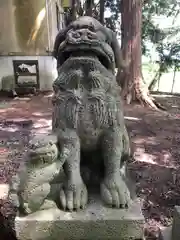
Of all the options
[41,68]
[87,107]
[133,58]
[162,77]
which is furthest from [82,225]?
[162,77]

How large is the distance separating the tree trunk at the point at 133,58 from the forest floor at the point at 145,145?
1.15ft

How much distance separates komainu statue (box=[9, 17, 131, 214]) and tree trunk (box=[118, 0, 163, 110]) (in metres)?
5.19

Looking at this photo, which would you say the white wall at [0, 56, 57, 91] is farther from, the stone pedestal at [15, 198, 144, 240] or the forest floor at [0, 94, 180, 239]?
the stone pedestal at [15, 198, 144, 240]

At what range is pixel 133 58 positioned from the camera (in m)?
6.84

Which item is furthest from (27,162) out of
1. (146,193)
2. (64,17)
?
(64,17)

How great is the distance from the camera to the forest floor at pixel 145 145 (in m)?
2.88

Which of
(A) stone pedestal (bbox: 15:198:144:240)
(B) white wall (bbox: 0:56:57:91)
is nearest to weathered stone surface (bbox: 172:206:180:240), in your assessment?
(A) stone pedestal (bbox: 15:198:144:240)

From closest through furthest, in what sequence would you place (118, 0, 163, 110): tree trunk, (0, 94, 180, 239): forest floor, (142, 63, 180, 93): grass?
(0, 94, 180, 239): forest floor → (118, 0, 163, 110): tree trunk → (142, 63, 180, 93): grass

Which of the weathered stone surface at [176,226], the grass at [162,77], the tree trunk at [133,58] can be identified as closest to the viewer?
the weathered stone surface at [176,226]

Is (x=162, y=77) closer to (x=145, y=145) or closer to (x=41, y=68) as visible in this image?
(x=41, y=68)

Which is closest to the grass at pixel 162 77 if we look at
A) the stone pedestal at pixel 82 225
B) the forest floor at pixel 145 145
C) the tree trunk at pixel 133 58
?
the forest floor at pixel 145 145

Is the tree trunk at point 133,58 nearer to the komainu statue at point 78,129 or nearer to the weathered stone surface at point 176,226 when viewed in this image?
the weathered stone surface at point 176,226

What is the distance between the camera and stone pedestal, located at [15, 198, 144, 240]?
1.57m

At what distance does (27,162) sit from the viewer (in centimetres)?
158
